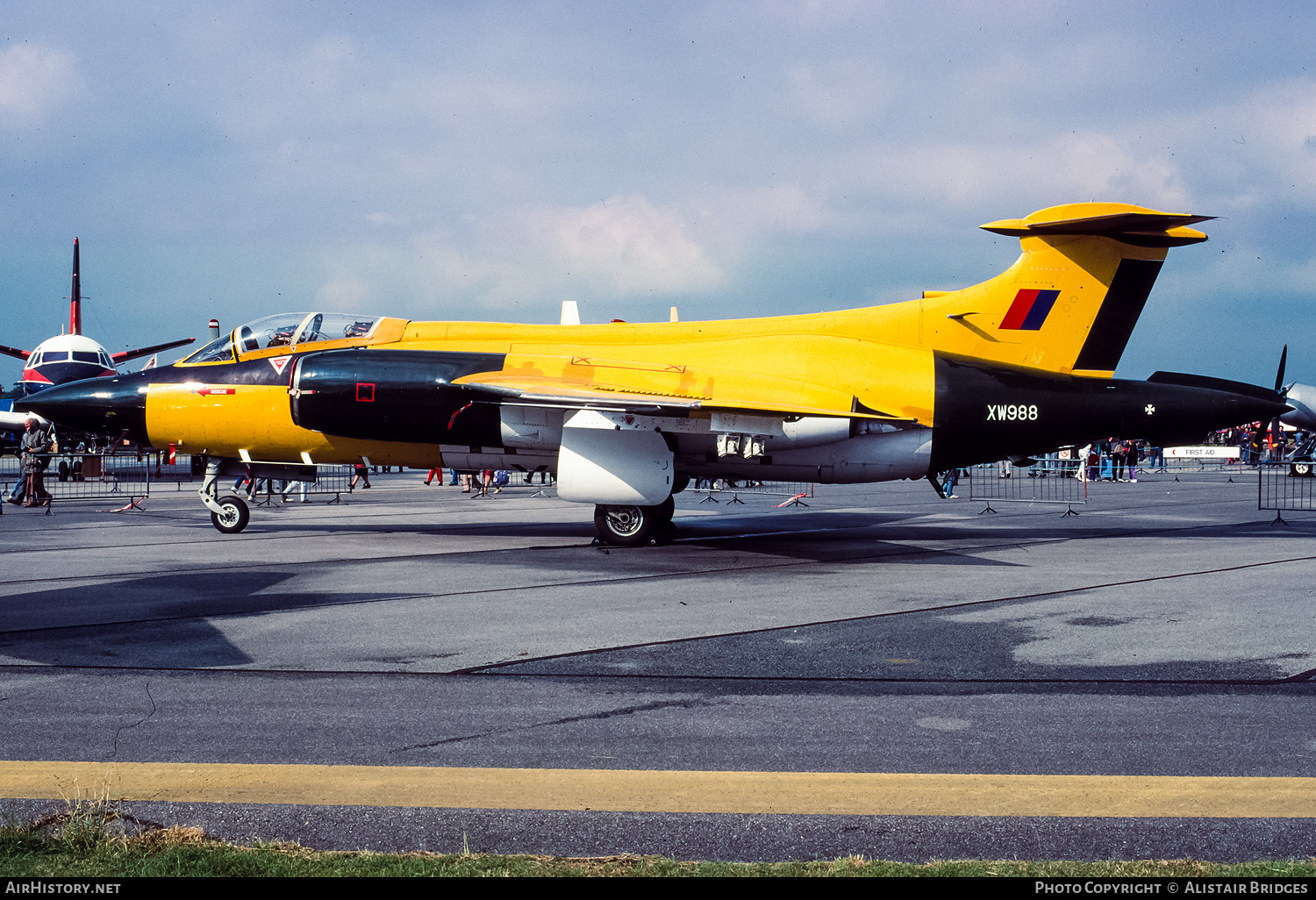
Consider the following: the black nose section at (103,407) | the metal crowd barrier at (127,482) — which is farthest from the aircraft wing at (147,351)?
the black nose section at (103,407)

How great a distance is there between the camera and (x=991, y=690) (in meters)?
6.14

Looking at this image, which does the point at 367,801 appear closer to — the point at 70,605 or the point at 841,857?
the point at 841,857

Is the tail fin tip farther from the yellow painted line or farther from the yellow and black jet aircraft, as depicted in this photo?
the yellow painted line

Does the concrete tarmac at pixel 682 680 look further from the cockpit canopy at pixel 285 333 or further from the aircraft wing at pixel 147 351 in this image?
the aircraft wing at pixel 147 351

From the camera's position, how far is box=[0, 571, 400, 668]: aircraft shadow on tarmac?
7.02m

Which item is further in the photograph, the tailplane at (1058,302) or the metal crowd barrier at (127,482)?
the metal crowd barrier at (127,482)

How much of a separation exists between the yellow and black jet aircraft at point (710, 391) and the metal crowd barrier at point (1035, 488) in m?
7.48

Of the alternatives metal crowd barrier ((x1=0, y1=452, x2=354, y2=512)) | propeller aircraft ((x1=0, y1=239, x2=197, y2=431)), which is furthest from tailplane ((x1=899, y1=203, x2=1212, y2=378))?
propeller aircraft ((x1=0, y1=239, x2=197, y2=431))

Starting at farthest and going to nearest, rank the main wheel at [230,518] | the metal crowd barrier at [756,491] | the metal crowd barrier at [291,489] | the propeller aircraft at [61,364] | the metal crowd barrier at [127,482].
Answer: the propeller aircraft at [61,364]
the metal crowd barrier at [756,491]
the metal crowd barrier at [127,482]
the metal crowd barrier at [291,489]
the main wheel at [230,518]

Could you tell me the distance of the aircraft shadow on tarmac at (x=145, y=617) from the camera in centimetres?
702

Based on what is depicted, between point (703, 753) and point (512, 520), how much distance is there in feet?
49.1

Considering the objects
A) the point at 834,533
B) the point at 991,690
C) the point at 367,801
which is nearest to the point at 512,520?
the point at 834,533

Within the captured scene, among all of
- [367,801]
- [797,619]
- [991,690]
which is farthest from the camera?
[797,619]

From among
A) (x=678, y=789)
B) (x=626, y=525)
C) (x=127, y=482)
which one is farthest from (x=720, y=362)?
(x=127, y=482)
